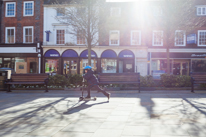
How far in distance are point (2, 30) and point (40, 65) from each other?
21.9 ft

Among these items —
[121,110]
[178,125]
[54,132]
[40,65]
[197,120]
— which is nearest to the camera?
[54,132]

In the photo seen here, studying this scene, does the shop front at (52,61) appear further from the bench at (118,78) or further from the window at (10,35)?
the bench at (118,78)

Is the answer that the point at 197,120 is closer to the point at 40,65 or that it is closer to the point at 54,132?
the point at 54,132

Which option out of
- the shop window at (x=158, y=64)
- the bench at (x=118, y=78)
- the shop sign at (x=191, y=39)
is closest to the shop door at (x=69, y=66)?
the shop window at (x=158, y=64)

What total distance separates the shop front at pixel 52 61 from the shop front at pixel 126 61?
7.34m

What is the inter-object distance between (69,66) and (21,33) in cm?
712

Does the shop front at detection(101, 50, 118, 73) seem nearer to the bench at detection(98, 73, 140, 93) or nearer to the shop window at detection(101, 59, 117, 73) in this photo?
the shop window at detection(101, 59, 117, 73)

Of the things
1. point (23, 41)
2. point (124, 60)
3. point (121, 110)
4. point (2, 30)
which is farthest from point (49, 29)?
point (121, 110)

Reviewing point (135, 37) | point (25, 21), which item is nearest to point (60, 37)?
point (25, 21)

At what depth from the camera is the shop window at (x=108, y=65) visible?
85.1ft

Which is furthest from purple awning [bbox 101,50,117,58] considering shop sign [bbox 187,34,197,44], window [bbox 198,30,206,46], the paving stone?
the paving stone

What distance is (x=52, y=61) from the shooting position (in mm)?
26219

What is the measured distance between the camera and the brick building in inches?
1018

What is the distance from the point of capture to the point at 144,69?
25.9m
